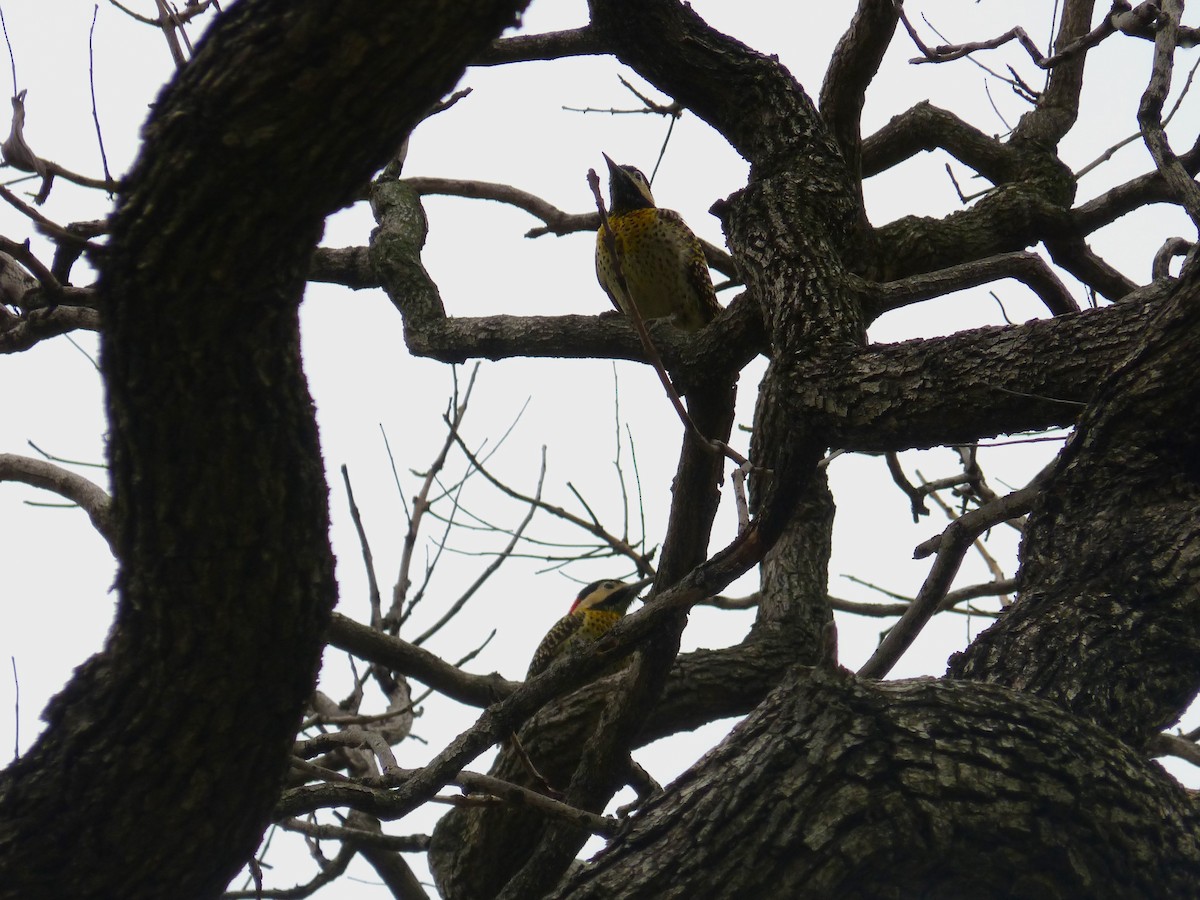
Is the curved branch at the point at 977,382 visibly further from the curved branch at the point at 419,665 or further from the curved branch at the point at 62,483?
the curved branch at the point at 62,483

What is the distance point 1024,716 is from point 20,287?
9.07 ft

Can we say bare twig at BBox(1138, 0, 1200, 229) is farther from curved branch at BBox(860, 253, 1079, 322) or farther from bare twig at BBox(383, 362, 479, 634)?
bare twig at BBox(383, 362, 479, 634)

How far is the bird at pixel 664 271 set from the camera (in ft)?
17.4

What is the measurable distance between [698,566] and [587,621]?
395 cm

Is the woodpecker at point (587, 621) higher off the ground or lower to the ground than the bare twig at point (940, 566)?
higher

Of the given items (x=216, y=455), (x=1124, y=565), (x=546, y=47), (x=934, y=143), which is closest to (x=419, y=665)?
(x=546, y=47)

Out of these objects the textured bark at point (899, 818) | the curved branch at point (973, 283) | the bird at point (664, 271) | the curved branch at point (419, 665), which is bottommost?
the textured bark at point (899, 818)

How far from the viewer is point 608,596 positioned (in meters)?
6.26

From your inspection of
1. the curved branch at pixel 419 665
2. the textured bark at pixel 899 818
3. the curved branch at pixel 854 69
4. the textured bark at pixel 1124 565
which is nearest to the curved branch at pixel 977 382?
the textured bark at pixel 1124 565

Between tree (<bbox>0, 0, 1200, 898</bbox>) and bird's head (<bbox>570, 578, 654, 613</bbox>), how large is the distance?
10.2 feet

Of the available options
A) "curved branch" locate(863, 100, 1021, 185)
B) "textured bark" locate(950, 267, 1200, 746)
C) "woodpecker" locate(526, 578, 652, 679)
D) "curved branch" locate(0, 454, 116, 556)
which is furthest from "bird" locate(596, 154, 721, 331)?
"textured bark" locate(950, 267, 1200, 746)

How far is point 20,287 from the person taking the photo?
10.5 ft

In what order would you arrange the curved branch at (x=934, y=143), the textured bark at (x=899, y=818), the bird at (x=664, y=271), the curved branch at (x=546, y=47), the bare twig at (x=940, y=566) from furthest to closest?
the bird at (x=664, y=271) → the curved branch at (x=934, y=143) → the curved branch at (x=546, y=47) → the bare twig at (x=940, y=566) → the textured bark at (x=899, y=818)

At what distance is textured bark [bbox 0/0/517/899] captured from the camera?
158 centimetres
